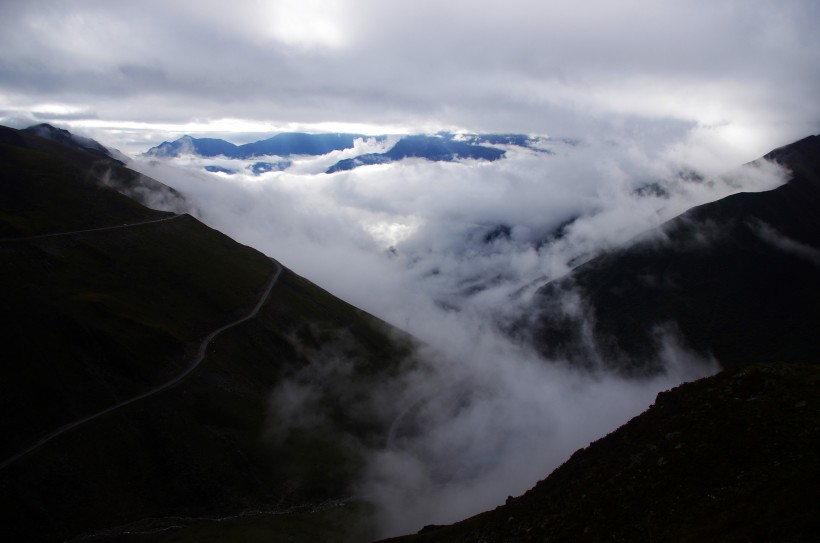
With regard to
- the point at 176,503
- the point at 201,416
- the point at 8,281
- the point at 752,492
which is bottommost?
the point at 176,503

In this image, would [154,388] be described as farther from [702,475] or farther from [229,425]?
[702,475]

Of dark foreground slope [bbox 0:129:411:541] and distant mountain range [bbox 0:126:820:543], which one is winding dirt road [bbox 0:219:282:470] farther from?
dark foreground slope [bbox 0:129:411:541]

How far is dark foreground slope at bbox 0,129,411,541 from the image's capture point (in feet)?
330

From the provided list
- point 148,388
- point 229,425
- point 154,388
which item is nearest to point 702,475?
point 229,425

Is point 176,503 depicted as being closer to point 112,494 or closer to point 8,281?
point 112,494

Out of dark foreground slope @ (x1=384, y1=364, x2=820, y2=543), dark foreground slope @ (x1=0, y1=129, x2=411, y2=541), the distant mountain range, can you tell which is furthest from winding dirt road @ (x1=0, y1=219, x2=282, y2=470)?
dark foreground slope @ (x1=384, y1=364, x2=820, y2=543)

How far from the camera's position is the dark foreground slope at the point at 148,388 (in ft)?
330

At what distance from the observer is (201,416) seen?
4990 inches

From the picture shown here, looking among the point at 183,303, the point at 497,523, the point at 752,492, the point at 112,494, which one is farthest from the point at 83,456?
the point at 752,492

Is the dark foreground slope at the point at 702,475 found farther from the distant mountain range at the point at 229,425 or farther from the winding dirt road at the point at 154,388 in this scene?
the winding dirt road at the point at 154,388

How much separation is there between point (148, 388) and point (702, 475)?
118820 mm

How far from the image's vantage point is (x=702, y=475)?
155 ft

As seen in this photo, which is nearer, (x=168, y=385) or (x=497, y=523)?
(x=497, y=523)

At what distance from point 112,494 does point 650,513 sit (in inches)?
3868
